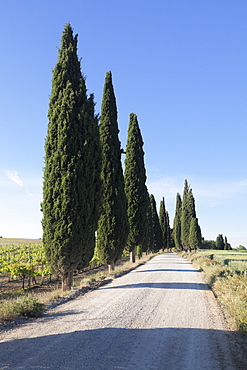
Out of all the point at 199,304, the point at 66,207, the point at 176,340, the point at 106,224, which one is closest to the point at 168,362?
the point at 176,340

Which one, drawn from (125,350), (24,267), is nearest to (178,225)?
(24,267)

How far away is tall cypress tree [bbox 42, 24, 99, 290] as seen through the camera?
13.3m

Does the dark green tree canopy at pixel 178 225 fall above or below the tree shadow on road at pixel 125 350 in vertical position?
above

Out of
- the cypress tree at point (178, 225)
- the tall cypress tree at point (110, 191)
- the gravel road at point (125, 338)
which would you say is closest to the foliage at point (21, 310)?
the gravel road at point (125, 338)

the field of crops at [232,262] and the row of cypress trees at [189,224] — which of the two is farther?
the row of cypress trees at [189,224]

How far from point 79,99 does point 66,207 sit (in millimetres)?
5335

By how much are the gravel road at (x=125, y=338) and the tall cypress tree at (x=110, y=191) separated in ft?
35.0

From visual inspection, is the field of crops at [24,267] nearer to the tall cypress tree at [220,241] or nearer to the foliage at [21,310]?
the foliage at [21,310]

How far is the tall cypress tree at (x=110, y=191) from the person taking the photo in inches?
827

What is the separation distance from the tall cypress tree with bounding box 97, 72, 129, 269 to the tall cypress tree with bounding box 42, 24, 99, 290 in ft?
21.2

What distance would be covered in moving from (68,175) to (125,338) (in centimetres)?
838

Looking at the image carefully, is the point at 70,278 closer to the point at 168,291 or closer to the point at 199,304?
the point at 168,291

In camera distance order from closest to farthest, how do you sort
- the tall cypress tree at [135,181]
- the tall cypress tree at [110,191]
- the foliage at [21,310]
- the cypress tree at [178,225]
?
1. the foliage at [21,310]
2. the tall cypress tree at [110,191]
3. the tall cypress tree at [135,181]
4. the cypress tree at [178,225]

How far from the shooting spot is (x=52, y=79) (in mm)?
15164
